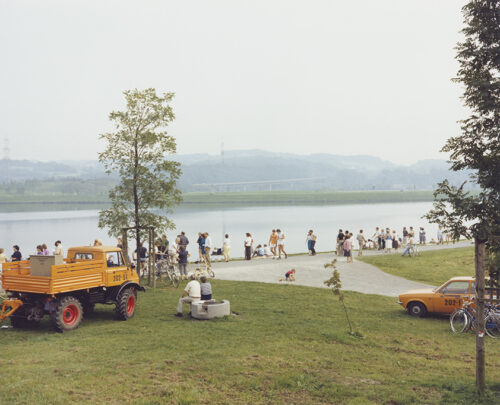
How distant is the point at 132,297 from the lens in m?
15.2

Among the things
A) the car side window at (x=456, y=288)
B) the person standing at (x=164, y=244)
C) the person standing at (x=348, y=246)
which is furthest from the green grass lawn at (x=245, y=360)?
the person standing at (x=348, y=246)

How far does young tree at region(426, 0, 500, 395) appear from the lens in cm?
859

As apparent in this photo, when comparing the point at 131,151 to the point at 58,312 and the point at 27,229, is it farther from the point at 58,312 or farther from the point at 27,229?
the point at 27,229

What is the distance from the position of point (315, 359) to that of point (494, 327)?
23.4ft

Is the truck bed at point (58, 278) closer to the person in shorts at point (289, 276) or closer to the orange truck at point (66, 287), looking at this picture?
the orange truck at point (66, 287)

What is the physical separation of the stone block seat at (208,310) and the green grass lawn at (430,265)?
593 inches

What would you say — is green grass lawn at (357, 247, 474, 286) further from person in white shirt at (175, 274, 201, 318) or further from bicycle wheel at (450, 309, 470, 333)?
person in white shirt at (175, 274, 201, 318)

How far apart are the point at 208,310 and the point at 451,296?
28.0ft

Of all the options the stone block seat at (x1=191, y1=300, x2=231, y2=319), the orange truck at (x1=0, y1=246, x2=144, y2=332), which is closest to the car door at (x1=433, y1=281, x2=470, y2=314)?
the stone block seat at (x1=191, y1=300, x2=231, y2=319)

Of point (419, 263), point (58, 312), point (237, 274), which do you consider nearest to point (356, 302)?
point (237, 274)

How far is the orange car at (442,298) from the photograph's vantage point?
1598cm

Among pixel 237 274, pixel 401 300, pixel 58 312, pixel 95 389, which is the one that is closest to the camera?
pixel 95 389

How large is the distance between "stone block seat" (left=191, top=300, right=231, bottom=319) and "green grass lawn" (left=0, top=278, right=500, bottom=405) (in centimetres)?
33

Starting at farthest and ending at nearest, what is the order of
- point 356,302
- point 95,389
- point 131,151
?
point 131,151
point 356,302
point 95,389
